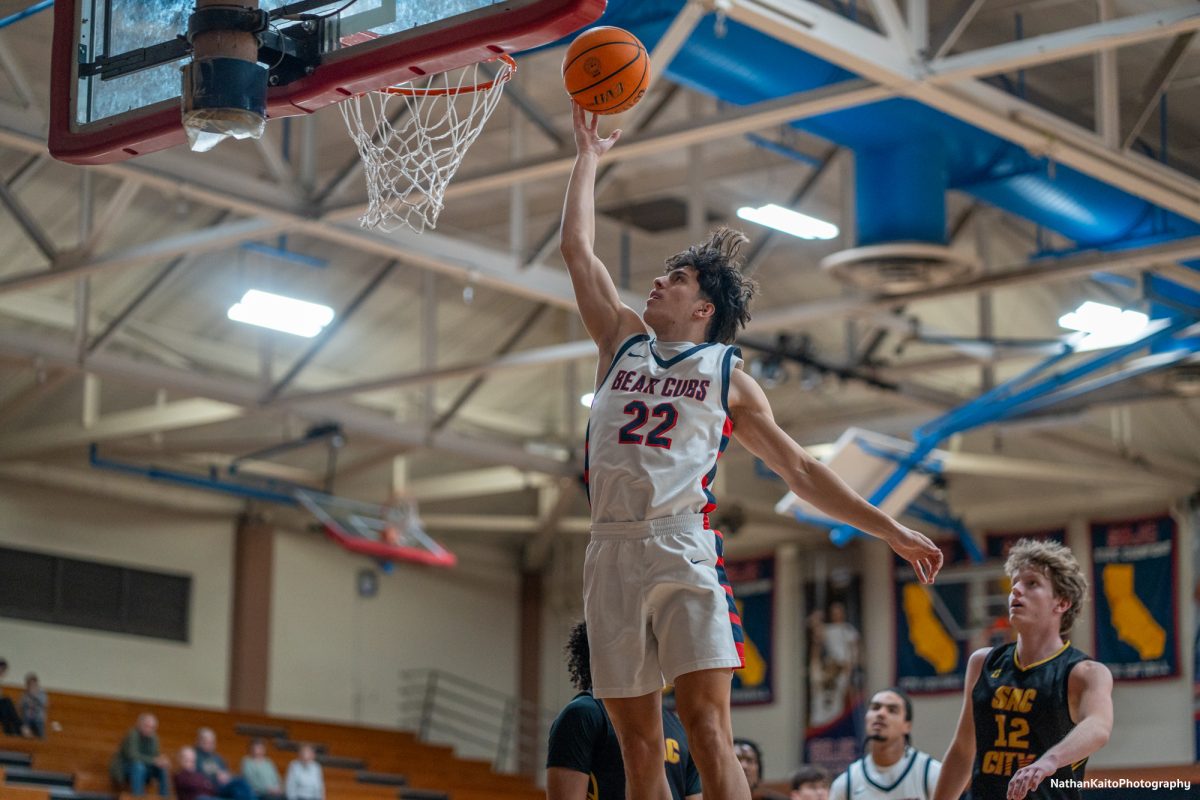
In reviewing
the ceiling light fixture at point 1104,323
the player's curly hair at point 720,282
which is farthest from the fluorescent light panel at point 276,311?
the player's curly hair at point 720,282

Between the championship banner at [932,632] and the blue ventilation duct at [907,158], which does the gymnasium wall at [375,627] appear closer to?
the championship banner at [932,632]

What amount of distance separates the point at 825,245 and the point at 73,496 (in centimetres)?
1139

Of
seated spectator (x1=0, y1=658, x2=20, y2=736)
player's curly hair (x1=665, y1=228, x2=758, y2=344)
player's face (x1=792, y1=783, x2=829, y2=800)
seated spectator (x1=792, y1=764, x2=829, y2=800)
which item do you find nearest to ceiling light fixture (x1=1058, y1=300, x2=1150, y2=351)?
seated spectator (x1=792, y1=764, x2=829, y2=800)

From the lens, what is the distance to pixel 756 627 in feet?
92.1

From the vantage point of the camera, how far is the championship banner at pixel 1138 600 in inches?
930

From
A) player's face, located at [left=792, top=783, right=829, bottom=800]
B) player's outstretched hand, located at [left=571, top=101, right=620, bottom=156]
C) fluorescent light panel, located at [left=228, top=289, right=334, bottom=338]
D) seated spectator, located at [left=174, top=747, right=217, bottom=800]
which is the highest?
fluorescent light panel, located at [left=228, top=289, right=334, bottom=338]

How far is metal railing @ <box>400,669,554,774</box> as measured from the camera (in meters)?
28.1

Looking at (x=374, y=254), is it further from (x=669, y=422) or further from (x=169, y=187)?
(x=669, y=422)

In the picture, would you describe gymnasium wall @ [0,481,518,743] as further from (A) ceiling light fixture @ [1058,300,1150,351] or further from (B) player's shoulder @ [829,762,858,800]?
(B) player's shoulder @ [829,762,858,800]

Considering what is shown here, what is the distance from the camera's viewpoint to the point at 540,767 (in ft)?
97.1

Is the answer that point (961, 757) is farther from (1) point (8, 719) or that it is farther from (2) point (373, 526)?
(2) point (373, 526)

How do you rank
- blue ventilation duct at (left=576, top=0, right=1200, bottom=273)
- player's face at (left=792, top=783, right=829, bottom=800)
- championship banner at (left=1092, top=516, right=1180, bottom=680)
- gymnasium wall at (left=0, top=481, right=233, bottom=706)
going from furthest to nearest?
championship banner at (left=1092, top=516, right=1180, bottom=680), gymnasium wall at (left=0, top=481, right=233, bottom=706), blue ventilation duct at (left=576, top=0, right=1200, bottom=273), player's face at (left=792, top=783, right=829, bottom=800)

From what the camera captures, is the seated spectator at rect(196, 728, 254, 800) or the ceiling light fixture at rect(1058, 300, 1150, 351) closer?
the ceiling light fixture at rect(1058, 300, 1150, 351)

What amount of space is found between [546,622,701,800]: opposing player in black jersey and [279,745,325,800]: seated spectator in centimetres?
1484
